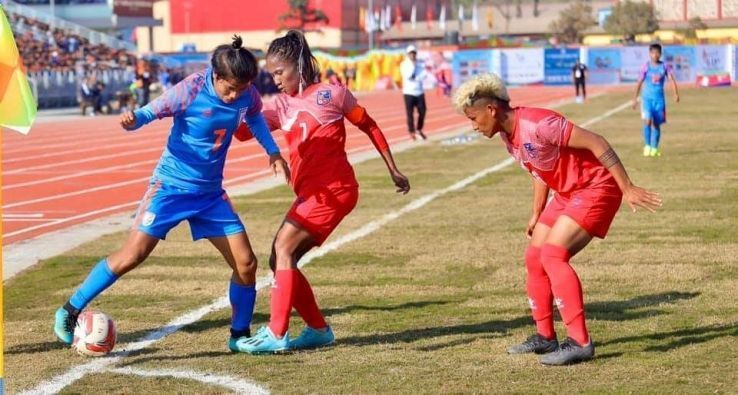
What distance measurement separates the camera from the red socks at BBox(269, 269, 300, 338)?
26.4ft

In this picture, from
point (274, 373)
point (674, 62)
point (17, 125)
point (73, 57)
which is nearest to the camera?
point (17, 125)

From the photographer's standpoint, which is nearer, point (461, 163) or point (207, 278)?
point (207, 278)

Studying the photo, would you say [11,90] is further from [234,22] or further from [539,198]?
[234,22]

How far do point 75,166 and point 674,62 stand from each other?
2195 inches

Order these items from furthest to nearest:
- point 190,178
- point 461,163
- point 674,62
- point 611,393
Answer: point 674,62
point 461,163
point 190,178
point 611,393

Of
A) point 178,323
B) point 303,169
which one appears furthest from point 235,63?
point 178,323

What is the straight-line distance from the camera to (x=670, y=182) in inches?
765

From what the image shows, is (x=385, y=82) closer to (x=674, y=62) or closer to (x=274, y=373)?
(x=674, y=62)

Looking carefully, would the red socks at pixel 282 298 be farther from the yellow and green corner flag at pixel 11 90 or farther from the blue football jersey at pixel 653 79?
the blue football jersey at pixel 653 79

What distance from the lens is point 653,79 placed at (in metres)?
23.7

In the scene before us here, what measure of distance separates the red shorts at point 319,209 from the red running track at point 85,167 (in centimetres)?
770

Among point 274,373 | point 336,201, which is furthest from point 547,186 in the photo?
point 274,373

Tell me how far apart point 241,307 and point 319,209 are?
2.63 ft

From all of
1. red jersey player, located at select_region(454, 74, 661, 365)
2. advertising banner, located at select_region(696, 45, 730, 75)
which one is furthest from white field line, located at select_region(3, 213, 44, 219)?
advertising banner, located at select_region(696, 45, 730, 75)
